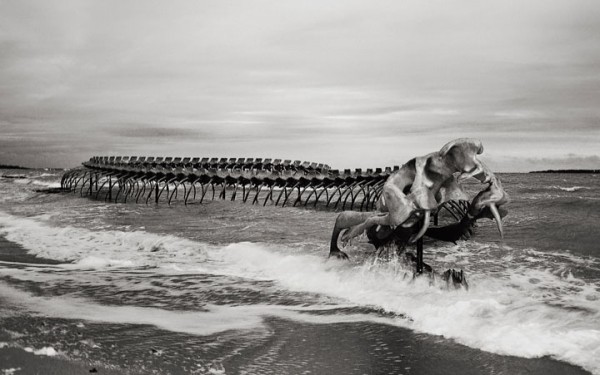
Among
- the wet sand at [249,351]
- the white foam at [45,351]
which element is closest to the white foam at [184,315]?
the wet sand at [249,351]

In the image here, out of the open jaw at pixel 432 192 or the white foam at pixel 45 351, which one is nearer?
the white foam at pixel 45 351

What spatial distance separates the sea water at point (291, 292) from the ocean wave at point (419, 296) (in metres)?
0.02

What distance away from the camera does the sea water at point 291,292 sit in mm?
4191

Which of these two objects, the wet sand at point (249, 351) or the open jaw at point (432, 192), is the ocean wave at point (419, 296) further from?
the open jaw at point (432, 192)

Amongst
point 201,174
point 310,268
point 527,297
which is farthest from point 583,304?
point 201,174

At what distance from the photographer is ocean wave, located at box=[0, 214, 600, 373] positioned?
→ 14.1 feet

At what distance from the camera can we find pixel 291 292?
20.6 feet

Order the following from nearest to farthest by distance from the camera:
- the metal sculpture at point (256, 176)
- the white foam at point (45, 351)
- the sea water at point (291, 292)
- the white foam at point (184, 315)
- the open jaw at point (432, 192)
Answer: the white foam at point (45, 351) < the sea water at point (291, 292) < the white foam at point (184, 315) < the open jaw at point (432, 192) < the metal sculpture at point (256, 176)

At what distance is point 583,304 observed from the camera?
5.24m

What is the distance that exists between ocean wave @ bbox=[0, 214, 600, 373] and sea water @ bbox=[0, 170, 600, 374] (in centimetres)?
2

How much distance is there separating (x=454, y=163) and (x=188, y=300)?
322 centimetres

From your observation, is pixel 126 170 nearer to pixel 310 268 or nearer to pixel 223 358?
pixel 310 268

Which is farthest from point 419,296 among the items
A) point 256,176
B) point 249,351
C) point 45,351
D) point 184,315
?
point 256,176

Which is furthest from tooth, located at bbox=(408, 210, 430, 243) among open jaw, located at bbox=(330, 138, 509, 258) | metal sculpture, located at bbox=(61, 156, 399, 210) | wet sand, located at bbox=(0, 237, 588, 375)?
metal sculpture, located at bbox=(61, 156, 399, 210)
